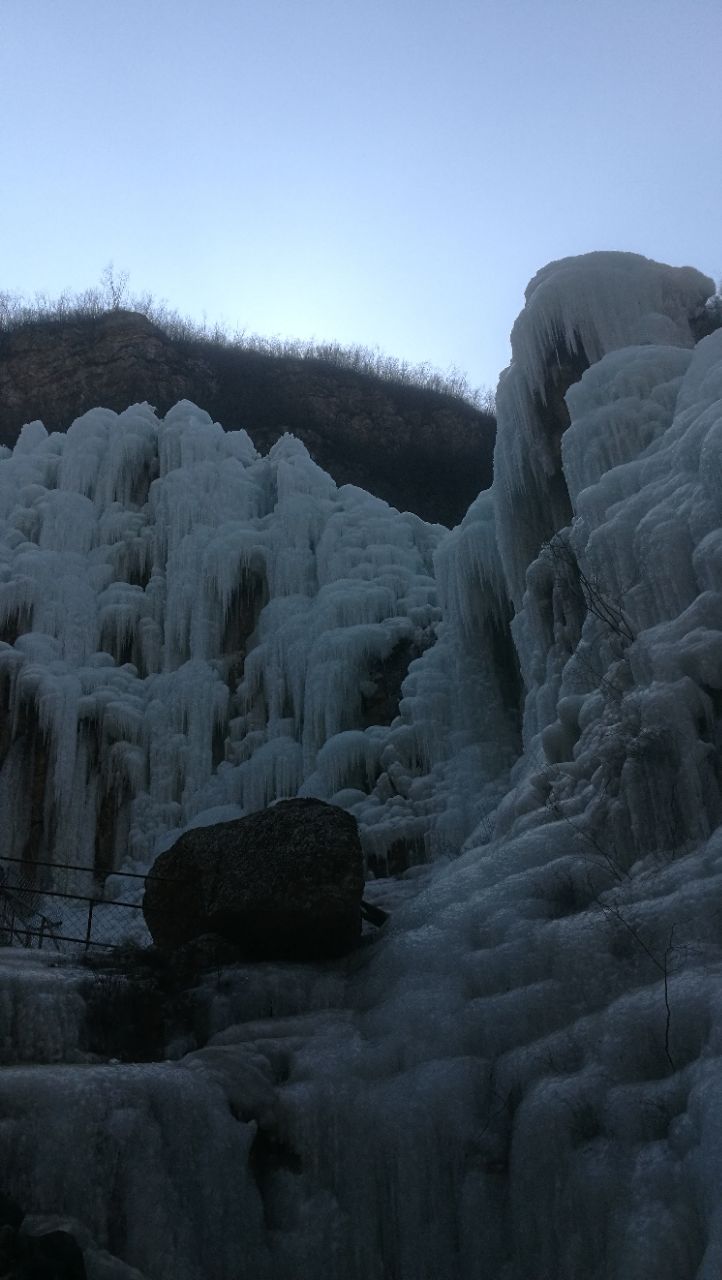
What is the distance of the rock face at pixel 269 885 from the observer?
7270mm

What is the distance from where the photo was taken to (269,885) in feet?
24.0

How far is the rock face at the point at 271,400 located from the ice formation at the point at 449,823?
29.6 ft

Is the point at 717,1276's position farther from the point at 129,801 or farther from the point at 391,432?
the point at 391,432

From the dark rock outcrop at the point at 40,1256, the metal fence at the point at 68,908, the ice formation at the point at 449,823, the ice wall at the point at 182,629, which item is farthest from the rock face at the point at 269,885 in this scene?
the metal fence at the point at 68,908

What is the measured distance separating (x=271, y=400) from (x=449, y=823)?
15452mm

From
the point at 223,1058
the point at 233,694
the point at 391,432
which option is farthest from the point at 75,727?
the point at 391,432

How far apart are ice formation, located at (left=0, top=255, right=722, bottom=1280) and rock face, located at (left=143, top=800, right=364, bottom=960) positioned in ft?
1.31

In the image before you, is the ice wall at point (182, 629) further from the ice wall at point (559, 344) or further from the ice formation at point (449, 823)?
the ice wall at point (559, 344)

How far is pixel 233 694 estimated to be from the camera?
1379 cm

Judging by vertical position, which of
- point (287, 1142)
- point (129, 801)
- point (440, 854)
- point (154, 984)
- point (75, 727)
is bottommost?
point (287, 1142)

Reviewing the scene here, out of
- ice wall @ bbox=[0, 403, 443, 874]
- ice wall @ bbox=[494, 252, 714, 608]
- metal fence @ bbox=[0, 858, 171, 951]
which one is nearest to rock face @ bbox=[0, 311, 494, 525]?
ice wall @ bbox=[0, 403, 443, 874]

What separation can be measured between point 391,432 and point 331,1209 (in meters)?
20.9

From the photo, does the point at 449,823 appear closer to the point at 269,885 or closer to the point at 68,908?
the point at 269,885

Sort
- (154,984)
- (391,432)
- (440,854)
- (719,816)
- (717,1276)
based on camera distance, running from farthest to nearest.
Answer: (391,432) < (440,854) < (154,984) < (719,816) < (717,1276)
